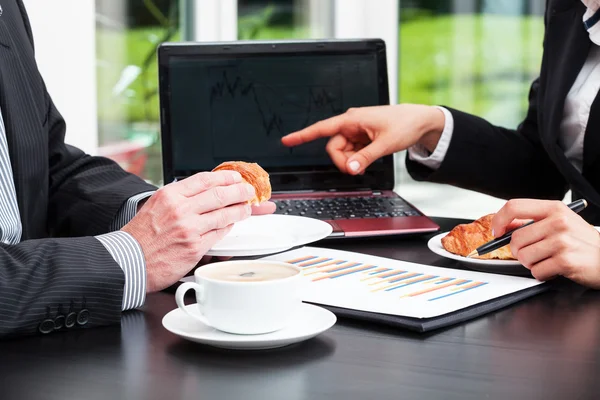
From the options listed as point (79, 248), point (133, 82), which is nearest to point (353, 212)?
point (79, 248)

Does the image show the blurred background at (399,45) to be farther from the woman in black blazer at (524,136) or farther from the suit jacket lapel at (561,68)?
the suit jacket lapel at (561,68)

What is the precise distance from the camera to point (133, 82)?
2.33 metres

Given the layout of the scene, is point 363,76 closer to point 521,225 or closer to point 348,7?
point 521,225

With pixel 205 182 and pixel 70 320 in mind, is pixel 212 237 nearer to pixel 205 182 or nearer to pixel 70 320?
pixel 205 182

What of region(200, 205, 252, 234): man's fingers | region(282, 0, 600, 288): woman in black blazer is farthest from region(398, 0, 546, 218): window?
region(200, 205, 252, 234): man's fingers

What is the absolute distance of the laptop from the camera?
1494 mm

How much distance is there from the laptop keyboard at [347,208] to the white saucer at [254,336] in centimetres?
54

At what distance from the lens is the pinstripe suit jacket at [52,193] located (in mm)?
861

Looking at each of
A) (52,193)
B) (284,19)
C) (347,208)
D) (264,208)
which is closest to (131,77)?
(284,19)

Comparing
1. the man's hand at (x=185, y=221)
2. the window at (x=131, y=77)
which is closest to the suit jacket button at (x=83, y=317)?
the man's hand at (x=185, y=221)

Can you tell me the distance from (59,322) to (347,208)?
664mm

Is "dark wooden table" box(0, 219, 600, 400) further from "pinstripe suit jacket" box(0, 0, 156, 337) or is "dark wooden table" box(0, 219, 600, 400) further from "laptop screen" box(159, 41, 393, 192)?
"laptop screen" box(159, 41, 393, 192)

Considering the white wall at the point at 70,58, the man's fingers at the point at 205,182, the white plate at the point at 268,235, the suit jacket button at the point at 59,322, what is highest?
the white wall at the point at 70,58

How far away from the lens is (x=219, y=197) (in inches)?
38.6
